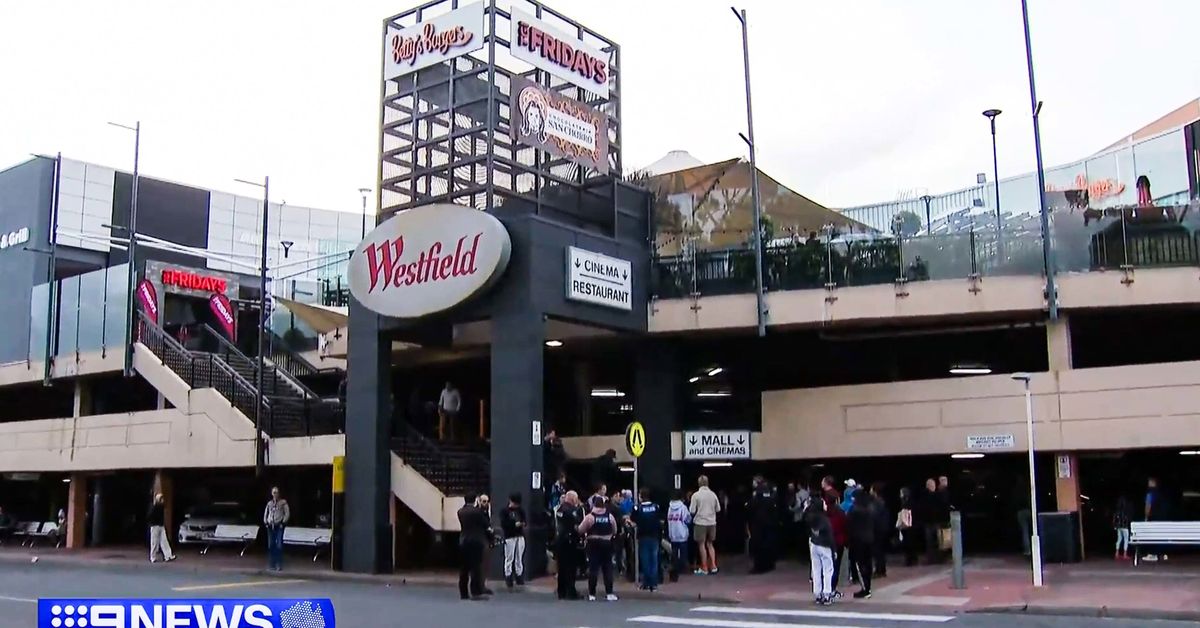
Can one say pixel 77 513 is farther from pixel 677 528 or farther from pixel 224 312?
pixel 677 528

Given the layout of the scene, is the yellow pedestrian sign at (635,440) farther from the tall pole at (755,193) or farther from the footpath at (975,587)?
the tall pole at (755,193)

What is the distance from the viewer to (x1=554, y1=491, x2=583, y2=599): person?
58.5 feet

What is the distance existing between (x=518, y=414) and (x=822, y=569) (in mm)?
7099

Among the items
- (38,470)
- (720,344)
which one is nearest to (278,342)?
(38,470)

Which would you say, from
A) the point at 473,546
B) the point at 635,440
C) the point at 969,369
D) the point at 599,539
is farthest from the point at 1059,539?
the point at 473,546

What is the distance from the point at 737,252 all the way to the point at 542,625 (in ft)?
37.9

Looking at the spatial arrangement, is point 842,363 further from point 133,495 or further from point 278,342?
point 133,495

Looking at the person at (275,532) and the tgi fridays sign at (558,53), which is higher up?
the tgi fridays sign at (558,53)

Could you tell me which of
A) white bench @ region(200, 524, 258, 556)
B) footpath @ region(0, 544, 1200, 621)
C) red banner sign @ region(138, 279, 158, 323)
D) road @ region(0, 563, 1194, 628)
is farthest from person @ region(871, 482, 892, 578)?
red banner sign @ region(138, 279, 158, 323)

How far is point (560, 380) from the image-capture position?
30281 mm

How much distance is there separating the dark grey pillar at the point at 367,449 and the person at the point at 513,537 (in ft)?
14.5

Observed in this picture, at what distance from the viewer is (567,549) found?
17.9 metres

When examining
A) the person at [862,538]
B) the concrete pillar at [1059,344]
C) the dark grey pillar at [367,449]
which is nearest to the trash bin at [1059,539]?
the concrete pillar at [1059,344]

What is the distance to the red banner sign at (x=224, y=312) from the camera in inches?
1455
